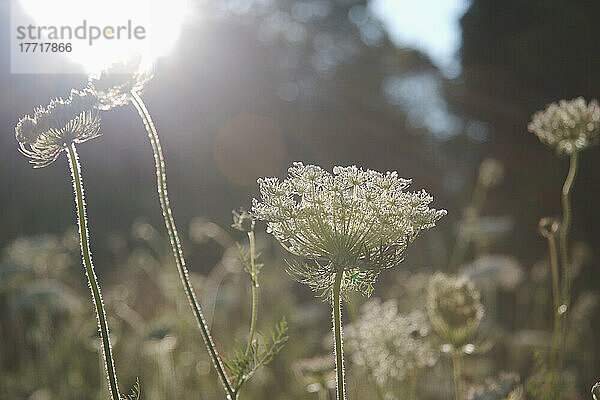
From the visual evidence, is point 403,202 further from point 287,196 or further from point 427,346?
point 427,346

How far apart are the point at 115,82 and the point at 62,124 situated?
0.50 feet

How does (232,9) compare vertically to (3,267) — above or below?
above

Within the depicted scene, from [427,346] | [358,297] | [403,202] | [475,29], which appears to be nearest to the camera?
[403,202]

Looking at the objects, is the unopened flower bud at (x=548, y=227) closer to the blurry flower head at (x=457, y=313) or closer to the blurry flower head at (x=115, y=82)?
the blurry flower head at (x=457, y=313)

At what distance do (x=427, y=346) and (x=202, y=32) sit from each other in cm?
1399

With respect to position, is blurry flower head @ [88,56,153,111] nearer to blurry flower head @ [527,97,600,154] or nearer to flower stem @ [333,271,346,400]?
flower stem @ [333,271,346,400]

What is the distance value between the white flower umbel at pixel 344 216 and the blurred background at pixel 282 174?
4.78 feet

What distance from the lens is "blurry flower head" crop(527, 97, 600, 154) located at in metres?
1.95

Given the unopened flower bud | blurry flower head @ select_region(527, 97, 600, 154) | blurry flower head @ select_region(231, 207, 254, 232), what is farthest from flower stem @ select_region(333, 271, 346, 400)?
blurry flower head @ select_region(527, 97, 600, 154)

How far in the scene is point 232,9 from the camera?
16125mm

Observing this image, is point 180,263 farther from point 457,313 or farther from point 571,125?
point 571,125

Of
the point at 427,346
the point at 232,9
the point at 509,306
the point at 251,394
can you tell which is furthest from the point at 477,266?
the point at 232,9

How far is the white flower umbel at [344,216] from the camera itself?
130cm

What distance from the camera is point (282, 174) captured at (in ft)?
40.7
